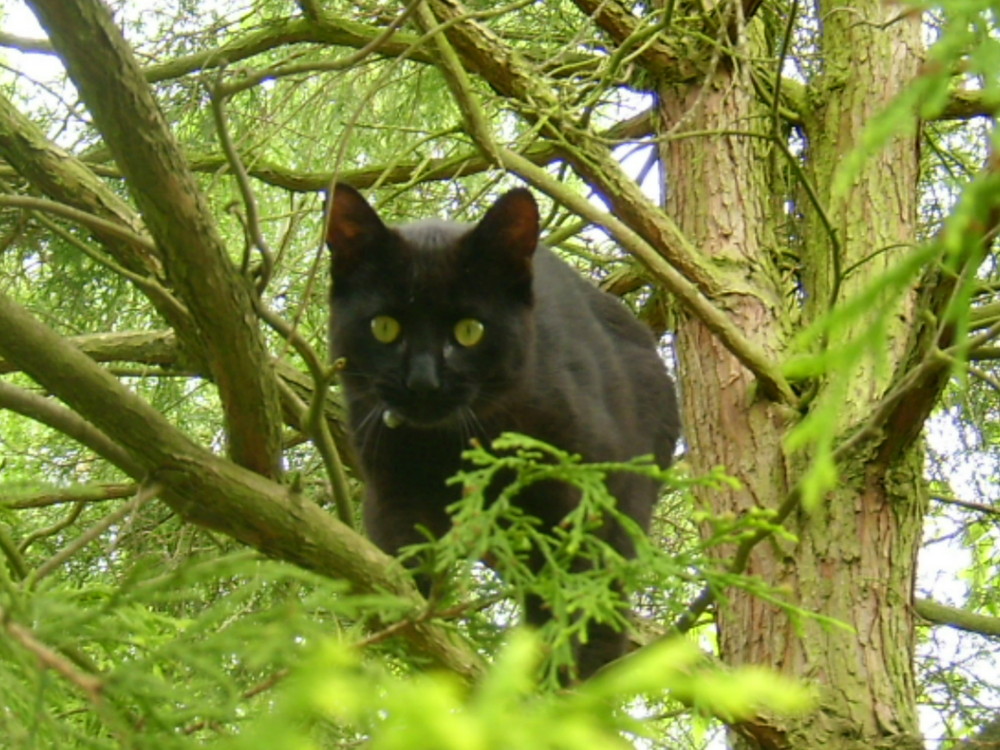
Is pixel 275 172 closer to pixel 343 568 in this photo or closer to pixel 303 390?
pixel 303 390

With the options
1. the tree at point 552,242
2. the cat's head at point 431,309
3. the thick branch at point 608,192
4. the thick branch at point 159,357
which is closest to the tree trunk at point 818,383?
the tree at point 552,242

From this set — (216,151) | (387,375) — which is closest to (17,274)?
(216,151)

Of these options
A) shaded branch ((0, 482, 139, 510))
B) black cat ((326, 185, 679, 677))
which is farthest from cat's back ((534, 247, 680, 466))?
shaded branch ((0, 482, 139, 510))

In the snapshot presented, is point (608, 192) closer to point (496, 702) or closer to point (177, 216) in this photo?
point (177, 216)

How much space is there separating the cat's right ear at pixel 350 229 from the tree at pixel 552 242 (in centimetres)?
31

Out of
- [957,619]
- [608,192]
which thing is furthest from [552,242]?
[957,619]

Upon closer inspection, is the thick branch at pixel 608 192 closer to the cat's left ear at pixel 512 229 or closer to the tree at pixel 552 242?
the tree at pixel 552 242

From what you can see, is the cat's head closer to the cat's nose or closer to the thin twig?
the cat's nose

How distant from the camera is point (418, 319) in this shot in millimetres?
2803

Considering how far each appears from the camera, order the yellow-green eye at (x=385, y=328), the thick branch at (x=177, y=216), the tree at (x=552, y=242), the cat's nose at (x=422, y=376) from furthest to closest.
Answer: the yellow-green eye at (x=385, y=328)
the cat's nose at (x=422, y=376)
the tree at (x=552, y=242)
the thick branch at (x=177, y=216)

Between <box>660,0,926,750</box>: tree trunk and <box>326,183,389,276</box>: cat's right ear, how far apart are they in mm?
755

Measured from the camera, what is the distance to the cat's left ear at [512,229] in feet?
9.25

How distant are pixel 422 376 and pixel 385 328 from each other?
7.8 inches

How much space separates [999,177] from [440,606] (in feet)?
3.48
